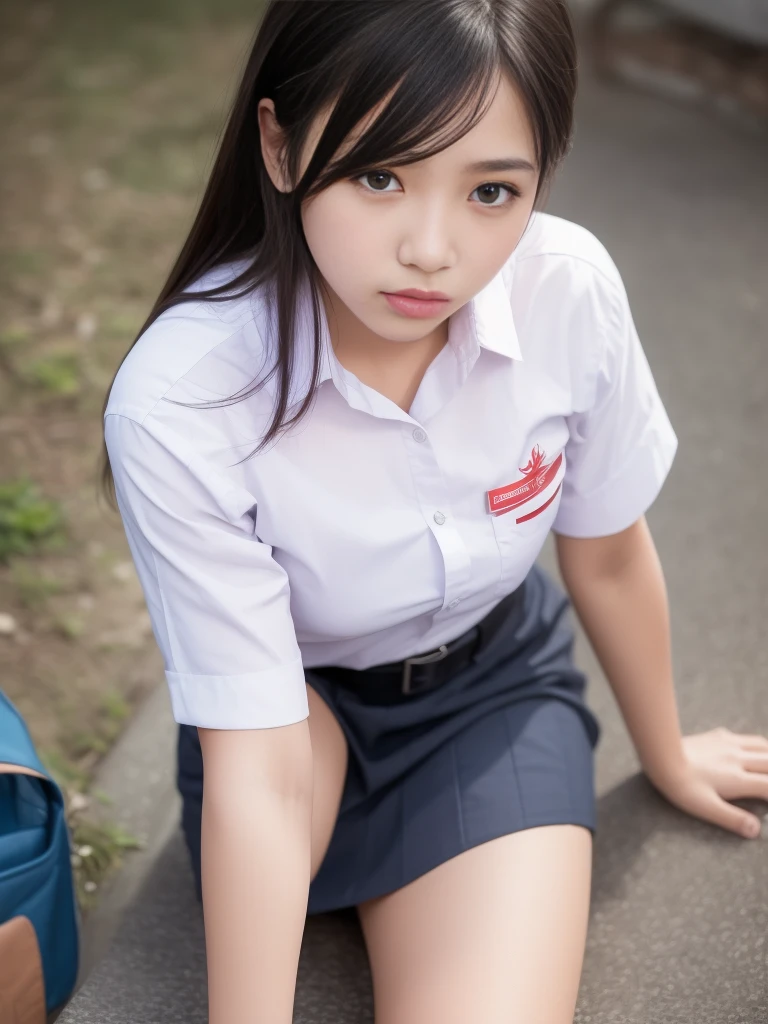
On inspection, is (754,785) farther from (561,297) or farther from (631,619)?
(561,297)

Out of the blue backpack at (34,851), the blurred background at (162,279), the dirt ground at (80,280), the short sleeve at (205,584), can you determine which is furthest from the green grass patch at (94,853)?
the short sleeve at (205,584)

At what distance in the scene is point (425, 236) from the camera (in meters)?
1.11

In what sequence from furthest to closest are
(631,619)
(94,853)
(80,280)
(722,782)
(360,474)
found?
(80,280), (94,853), (722,782), (631,619), (360,474)

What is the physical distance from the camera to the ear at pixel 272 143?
3.76 ft

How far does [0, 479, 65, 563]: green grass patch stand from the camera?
2449 millimetres

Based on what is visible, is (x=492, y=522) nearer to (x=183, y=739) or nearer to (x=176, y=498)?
(x=176, y=498)

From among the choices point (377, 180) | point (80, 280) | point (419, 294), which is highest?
point (377, 180)

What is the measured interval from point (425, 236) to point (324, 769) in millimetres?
691

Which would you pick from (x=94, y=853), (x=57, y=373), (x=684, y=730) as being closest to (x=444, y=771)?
(x=684, y=730)

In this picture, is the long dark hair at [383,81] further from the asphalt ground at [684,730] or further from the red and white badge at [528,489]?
the asphalt ground at [684,730]

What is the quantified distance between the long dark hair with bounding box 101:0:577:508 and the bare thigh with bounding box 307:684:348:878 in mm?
435

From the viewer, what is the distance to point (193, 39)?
427cm

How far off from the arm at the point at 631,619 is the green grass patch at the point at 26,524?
1286mm

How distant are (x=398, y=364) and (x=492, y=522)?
8.3 inches
